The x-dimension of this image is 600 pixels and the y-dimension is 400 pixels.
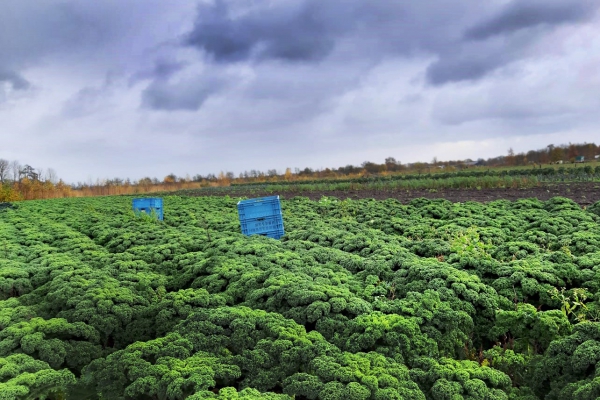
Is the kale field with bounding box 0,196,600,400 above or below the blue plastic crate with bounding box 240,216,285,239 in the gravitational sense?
below

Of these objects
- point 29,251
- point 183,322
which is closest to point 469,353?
point 183,322

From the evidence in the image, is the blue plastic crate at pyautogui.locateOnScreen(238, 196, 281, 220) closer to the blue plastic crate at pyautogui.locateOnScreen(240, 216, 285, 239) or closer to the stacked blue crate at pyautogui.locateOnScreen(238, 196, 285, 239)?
the stacked blue crate at pyautogui.locateOnScreen(238, 196, 285, 239)

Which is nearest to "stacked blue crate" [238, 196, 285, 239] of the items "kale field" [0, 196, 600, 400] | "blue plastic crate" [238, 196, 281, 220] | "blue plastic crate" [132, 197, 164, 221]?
"blue plastic crate" [238, 196, 281, 220]

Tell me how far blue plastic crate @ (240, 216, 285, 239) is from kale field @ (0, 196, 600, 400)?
0.90 metres

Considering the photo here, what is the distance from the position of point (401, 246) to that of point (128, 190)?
4467 centimetres

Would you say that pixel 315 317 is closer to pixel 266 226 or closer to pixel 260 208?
pixel 266 226

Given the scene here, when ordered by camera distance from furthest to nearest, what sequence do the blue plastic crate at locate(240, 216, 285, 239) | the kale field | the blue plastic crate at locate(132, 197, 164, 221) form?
the blue plastic crate at locate(132, 197, 164, 221) → the blue plastic crate at locate(240, 216, 285, 239) → the kale field

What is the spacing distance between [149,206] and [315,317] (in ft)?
34.9

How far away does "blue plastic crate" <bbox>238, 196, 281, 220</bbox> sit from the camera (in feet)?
36.2

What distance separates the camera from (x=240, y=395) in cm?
438

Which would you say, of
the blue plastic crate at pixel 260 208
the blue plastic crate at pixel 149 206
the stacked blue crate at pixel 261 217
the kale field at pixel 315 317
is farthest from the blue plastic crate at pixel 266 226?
the blue plastic crate at pixel 149 206

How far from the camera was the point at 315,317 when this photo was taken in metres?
5.79

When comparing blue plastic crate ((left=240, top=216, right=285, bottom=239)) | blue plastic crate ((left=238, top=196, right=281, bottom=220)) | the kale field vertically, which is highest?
blue plastic crate ((left=238, top=196, right=281, bottom=220))

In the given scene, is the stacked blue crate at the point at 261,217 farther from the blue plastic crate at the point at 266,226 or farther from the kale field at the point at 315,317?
the kale field at the point at 315,317
